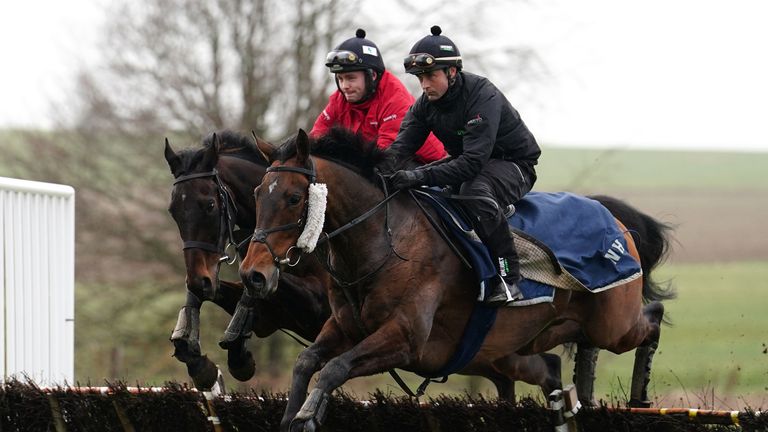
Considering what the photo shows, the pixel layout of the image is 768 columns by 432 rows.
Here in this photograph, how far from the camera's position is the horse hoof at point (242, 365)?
276 inches

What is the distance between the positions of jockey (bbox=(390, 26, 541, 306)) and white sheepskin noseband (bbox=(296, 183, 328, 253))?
677 mm

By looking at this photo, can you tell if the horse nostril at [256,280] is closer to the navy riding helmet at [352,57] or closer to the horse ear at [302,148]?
the horse ear at [302,148]

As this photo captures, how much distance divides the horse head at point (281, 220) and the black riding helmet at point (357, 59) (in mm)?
1455

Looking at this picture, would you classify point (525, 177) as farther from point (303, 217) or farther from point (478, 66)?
point (478, 66)

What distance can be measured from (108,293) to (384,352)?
13161mm

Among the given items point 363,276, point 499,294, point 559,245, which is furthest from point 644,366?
point 363,276

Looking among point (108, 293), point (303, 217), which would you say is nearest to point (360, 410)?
point (303, 217)

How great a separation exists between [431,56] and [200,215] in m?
1.67

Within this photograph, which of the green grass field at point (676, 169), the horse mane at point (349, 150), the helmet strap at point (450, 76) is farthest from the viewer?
the green grass field at point (676, 169)

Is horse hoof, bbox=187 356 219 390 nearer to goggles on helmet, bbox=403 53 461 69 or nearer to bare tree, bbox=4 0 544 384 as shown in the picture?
goggles on helmet, bbox=403 53 461 69

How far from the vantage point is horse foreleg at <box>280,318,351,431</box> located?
214 inches

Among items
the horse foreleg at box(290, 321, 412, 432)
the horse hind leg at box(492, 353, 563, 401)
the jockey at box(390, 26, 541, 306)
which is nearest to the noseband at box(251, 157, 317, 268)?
the horse foreleg at box(290, 321, 412, 432)

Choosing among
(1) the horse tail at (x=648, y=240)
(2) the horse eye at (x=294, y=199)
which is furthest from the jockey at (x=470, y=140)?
(1) the horse tail at (x=648, y=240)

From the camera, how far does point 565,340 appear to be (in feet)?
23.8
